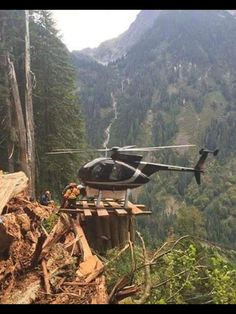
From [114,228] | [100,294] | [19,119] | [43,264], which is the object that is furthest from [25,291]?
[19,119]

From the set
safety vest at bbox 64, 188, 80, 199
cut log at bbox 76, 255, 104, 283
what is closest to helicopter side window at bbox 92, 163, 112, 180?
safety vest at bbox 64, 188, 80, 199

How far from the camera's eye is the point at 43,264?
781 centimetres

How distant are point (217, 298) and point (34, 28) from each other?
78.6 feet

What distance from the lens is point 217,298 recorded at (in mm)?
6762

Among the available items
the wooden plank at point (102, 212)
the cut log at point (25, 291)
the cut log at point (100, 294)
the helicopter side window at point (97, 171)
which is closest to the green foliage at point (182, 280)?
the cut log at point (100, 294)

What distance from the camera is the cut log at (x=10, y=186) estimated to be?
10.5m

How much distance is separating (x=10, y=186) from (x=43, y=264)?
14.1ft

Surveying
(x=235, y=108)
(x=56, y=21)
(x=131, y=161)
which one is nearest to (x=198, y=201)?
(x=235, y=108)

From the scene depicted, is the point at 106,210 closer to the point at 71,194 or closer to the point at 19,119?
the point at 71,194

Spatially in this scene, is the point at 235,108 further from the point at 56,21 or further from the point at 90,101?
the point at 56,21

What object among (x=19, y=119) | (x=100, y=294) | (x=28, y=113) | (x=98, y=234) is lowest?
(x=98, y=234)

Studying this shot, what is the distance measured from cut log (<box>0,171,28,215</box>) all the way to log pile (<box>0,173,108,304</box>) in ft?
0.20

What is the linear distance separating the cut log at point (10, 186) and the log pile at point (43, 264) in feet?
0.20

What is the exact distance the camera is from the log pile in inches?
267
